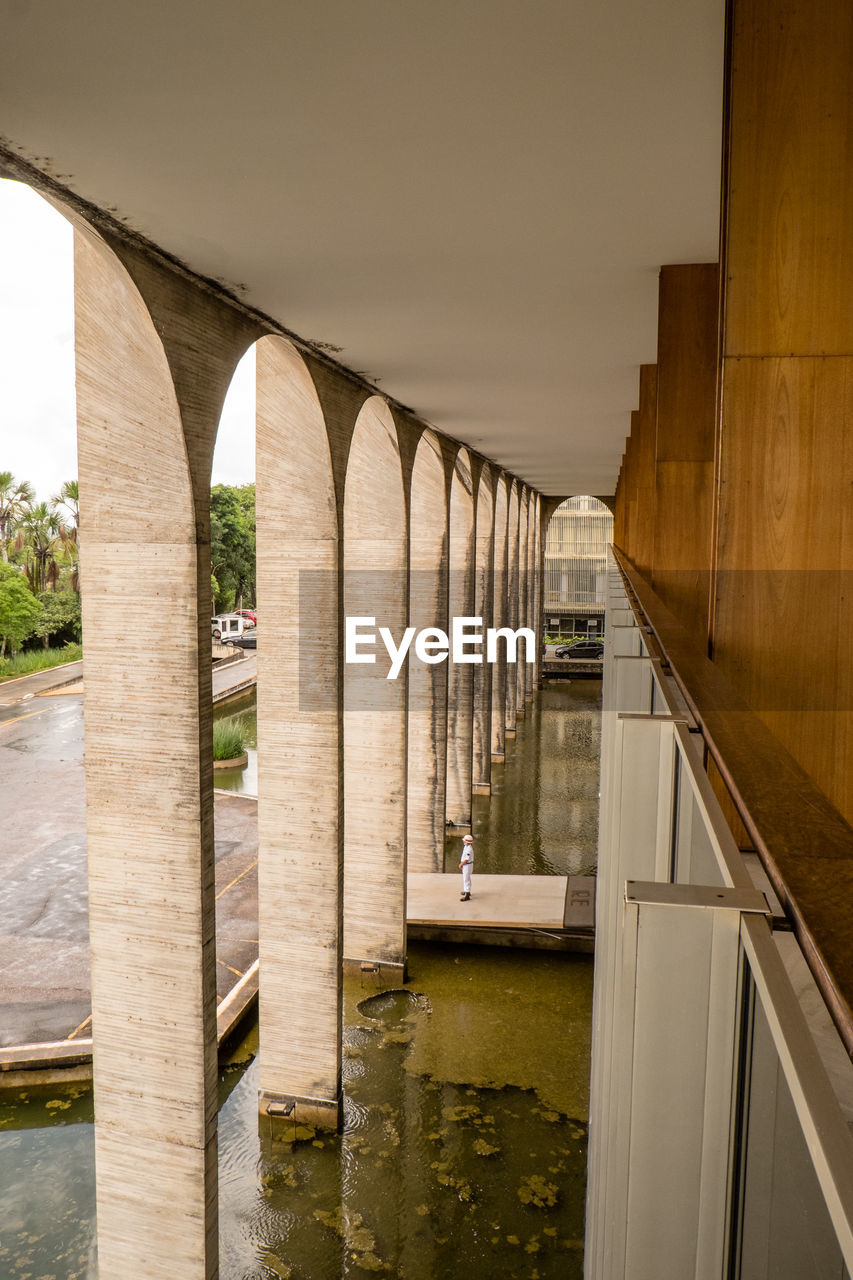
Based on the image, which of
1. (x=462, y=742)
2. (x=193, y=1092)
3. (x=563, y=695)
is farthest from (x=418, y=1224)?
(x=563, y=695)

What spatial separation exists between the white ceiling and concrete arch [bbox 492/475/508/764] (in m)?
15.5

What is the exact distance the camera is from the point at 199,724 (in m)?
6.65

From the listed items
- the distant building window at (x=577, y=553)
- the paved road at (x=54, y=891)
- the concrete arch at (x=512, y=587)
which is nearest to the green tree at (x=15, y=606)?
the paved road at (x=54, y=891)

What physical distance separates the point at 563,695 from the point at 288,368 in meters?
24.9

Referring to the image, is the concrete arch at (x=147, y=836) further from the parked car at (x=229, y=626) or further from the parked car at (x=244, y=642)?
the parked car at (x=229, y=626)

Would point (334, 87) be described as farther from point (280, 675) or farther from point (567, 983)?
point (567, 983)

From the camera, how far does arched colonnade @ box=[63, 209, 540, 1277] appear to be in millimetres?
6465

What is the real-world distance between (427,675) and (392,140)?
443 inches

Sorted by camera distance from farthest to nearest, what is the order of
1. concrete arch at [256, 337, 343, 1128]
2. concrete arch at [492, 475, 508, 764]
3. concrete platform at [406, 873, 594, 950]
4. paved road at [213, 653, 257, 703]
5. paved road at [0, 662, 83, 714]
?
1. paved road at [213, 653, 257, 703]
2. paved road at [0, 662, 83, 714]
3. concrete arch at [492, 475, 508, 764]
4. concrete platform at [406, 873, 594, 950]
5. concrete arch at [256, 337, 343, 1128]

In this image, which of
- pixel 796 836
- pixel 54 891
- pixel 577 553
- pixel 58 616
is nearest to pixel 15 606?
pixel 58 616

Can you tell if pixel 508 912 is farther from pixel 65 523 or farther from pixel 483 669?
pixel 65 523

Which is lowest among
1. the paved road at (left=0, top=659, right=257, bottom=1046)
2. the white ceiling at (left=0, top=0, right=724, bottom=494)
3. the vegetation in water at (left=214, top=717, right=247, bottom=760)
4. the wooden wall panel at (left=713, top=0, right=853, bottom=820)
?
the paved road at (left=0, top=659, right=257, bottom=1046)

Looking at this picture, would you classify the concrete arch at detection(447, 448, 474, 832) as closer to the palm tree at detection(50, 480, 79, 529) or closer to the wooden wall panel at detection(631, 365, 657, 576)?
the wooden wall panel at detection(631, 365, 657, 576)

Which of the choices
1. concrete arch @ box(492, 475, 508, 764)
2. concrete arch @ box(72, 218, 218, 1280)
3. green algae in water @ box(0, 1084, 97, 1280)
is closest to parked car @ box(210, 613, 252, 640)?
concrete arch @ box(492, 475, 508, 764)
